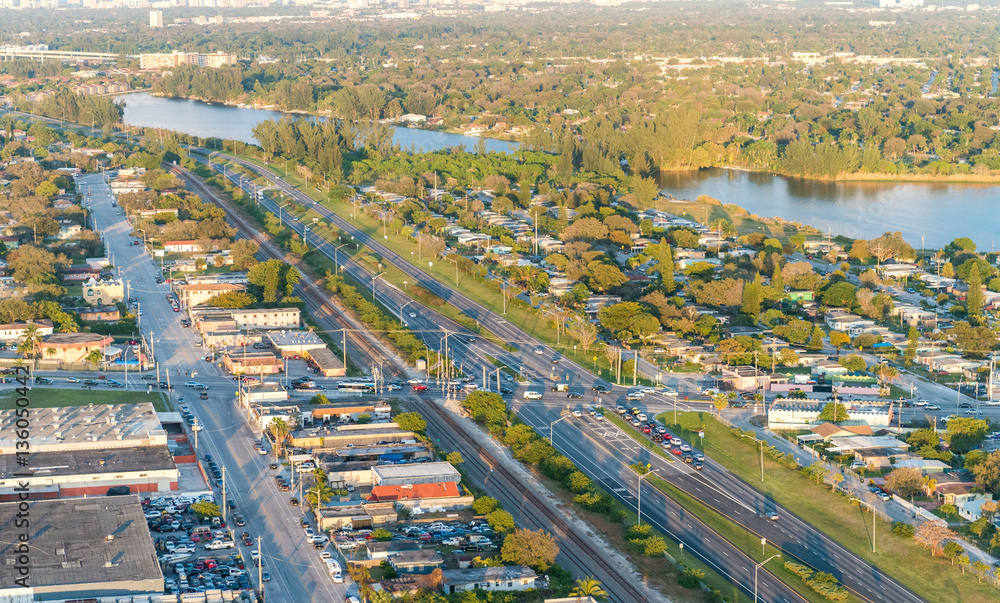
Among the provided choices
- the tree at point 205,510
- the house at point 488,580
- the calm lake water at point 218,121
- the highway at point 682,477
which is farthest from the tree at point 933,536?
the calm lake water at point 218,121

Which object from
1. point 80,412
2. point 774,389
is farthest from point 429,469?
point 774,389

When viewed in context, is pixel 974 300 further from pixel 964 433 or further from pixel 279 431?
pixel 279 431

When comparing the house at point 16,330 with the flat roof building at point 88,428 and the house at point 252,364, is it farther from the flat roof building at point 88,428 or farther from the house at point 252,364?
the flat roof building at point 88,428

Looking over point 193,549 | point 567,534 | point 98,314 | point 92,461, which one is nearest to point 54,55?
point 98,314

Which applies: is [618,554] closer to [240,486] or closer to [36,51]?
[240,486]

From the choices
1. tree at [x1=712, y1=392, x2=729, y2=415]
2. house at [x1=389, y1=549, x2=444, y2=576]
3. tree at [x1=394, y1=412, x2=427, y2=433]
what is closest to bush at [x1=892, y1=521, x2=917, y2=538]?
tree at [x1=712, y1=392, x2=729, y2=415]

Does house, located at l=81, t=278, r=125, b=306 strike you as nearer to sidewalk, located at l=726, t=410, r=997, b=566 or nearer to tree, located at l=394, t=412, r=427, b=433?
tree, located at l=394, t=412, r=427, b=433
